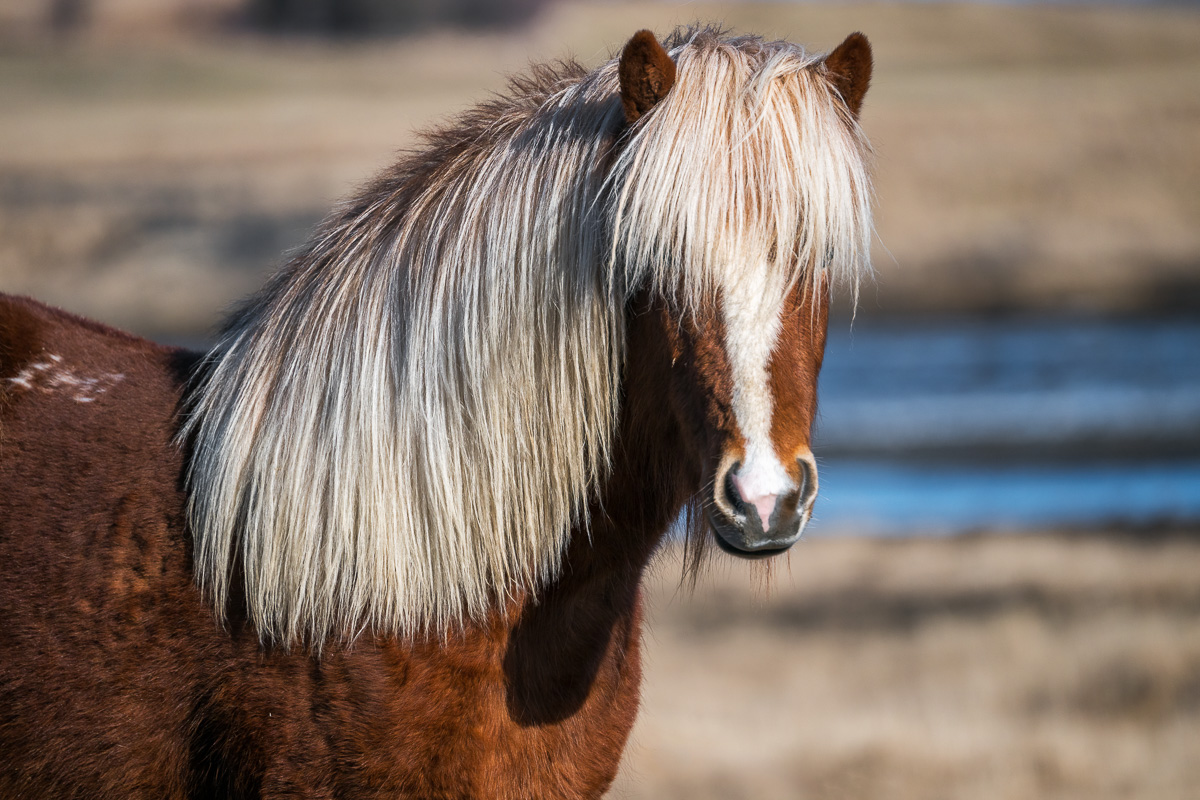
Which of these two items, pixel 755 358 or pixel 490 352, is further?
pixel 490 352

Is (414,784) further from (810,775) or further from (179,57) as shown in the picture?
(179,57)

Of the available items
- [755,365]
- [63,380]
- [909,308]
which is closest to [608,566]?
[755,365]

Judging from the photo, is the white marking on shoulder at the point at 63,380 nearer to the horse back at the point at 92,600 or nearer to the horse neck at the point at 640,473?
the horse back at the point at 92,600

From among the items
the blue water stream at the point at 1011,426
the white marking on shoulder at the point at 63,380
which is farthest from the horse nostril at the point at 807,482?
the blue water stream at the point at 1011,426

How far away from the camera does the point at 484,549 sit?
99.1 inches

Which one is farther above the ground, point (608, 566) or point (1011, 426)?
point (608, 566)

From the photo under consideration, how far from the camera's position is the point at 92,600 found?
102 inches

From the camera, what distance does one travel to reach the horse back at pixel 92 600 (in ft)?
8.38

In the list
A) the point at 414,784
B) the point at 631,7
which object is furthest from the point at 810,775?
the point at 631,7

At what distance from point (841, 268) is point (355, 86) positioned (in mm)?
22444

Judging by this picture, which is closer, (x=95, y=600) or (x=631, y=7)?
(x=95, y=600)

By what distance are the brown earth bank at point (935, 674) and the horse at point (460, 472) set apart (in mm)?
1413

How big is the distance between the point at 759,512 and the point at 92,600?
1.55 meters

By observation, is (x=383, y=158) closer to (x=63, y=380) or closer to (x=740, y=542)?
(x=63, y=380)
